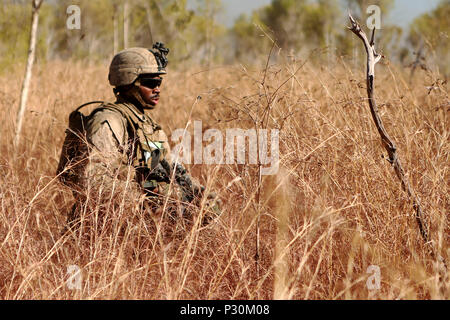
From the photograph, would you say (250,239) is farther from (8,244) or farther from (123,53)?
(123,53)

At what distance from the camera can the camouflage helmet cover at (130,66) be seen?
289cm

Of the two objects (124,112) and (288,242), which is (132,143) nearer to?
(124,112)

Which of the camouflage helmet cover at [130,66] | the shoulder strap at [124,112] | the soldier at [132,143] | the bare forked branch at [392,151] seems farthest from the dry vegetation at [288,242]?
the camouflage helmet cover at [130,66]

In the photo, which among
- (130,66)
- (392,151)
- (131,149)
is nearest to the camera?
(392,151)

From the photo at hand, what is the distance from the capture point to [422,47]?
4.46 m

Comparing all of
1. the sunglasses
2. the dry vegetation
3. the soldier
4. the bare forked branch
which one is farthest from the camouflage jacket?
the bare forked branch

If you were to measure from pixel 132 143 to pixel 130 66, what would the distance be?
1.42 feet

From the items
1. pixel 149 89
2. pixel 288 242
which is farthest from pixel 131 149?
pixel 288 242

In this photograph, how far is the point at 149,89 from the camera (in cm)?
294

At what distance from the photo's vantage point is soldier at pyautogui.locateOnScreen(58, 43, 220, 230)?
2418 millimetres

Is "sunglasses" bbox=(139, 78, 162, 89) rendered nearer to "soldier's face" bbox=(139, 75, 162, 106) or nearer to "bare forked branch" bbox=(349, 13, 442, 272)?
"soldier's face" bbox=(139, 75, 162, 106)

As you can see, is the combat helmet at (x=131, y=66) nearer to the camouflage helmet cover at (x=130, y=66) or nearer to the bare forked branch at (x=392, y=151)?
the camouflage helmet cover at (x=130, y=66)
